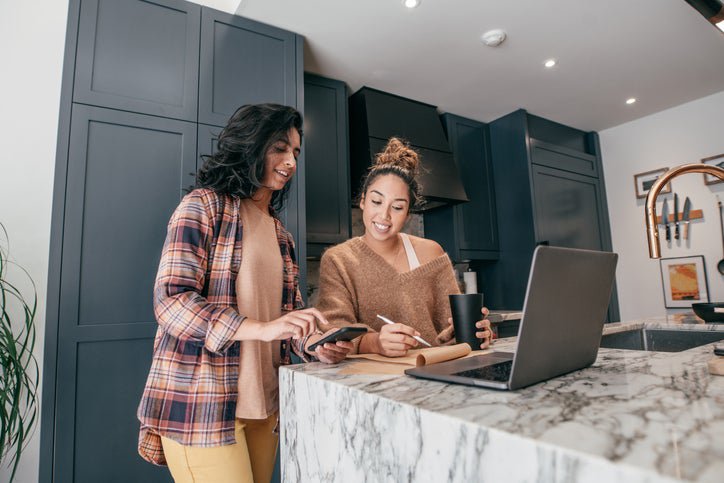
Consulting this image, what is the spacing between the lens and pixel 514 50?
2578mm

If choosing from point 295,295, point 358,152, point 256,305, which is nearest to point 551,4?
point 358,152

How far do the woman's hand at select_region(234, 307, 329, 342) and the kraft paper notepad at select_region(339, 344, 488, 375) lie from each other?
12 cm

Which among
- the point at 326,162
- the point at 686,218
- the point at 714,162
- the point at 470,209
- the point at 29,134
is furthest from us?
the point at 470,209

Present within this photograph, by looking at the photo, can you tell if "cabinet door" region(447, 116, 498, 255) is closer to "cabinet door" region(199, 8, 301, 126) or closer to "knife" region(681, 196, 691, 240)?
"knife" region(681, 196, 691, 240)

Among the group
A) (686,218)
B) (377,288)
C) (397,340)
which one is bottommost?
(397,340)

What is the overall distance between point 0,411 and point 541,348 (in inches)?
66.6

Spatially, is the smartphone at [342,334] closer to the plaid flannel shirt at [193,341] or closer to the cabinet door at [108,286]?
the plaid flannel shirt at [193,341]

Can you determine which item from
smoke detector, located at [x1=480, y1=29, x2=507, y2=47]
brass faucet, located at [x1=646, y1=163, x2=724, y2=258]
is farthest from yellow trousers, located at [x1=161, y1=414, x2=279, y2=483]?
smoke detector, located at [x1=480, y1=29, x2=507, y2=47]

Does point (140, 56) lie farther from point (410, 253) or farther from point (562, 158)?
point (562, 158)

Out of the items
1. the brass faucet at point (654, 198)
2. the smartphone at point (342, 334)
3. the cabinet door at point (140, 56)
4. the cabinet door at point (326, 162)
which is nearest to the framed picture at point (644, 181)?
the cabinet door at point (326, 162)

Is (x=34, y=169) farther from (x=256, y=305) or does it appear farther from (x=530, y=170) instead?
(x=530, y=170)

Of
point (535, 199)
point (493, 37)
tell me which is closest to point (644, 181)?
point (535, 199)

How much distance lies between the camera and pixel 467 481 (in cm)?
42

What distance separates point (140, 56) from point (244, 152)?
1.18 meters
